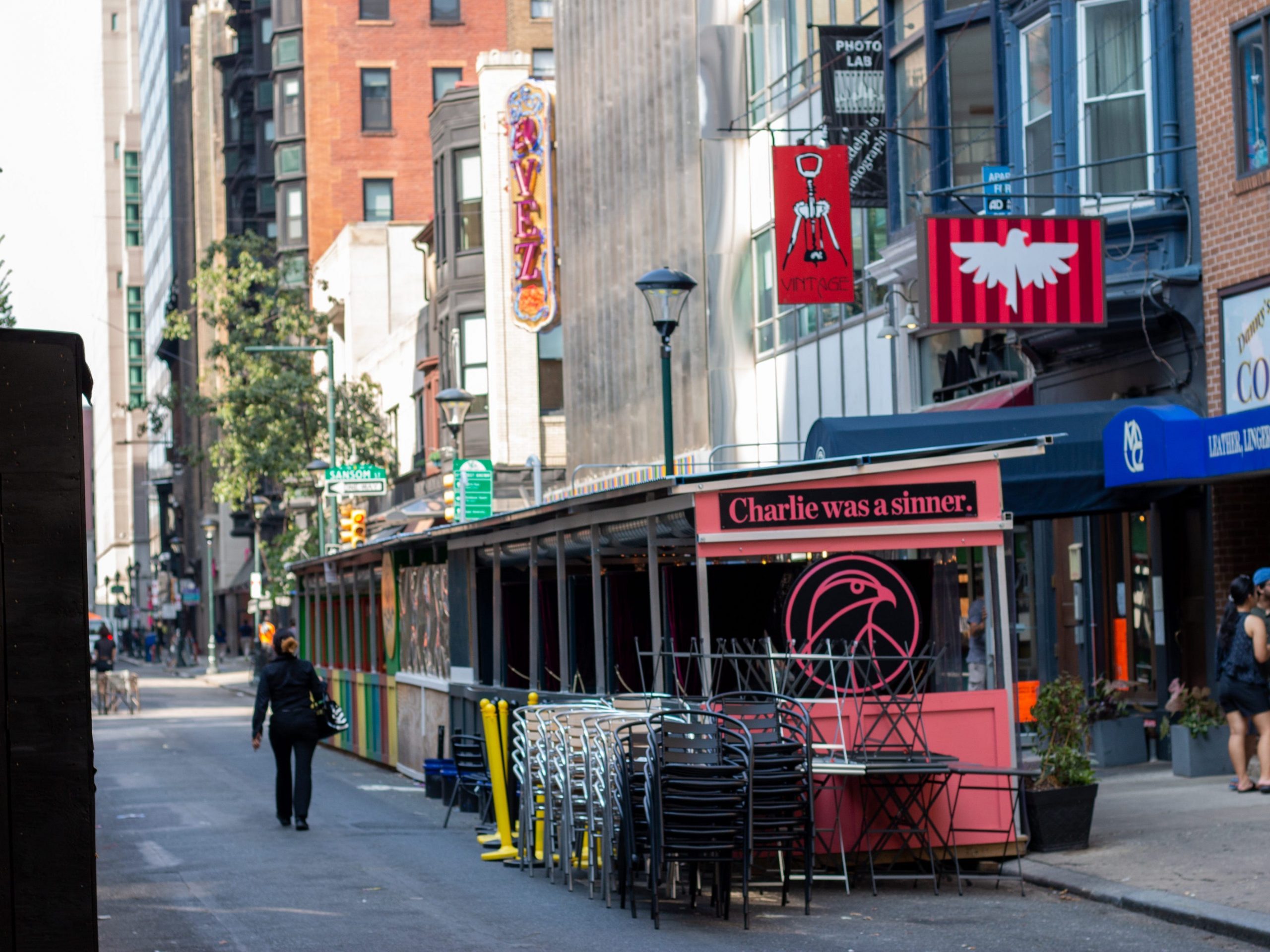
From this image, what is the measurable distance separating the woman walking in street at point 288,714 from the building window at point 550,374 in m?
29.9

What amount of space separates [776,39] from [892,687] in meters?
18.9

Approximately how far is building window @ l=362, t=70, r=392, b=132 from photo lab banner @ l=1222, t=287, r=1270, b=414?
56583 millimetres

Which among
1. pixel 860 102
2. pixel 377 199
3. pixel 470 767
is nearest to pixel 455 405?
pixel 860 102

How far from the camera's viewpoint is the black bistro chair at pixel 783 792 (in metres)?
11.5

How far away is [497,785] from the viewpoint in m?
15.0

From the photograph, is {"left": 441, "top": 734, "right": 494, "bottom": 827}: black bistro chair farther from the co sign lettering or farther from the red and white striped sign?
→ the co sign lettering

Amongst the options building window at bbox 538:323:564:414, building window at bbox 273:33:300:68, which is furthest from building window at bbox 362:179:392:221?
building window at bbox 538:323:564:414

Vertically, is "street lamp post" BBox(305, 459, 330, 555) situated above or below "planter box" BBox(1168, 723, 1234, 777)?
above

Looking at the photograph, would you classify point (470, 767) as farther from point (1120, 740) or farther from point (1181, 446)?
point (1181, 446)

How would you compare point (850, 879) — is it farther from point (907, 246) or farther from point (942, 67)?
point (942, 67)

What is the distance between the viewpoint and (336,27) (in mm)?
70688

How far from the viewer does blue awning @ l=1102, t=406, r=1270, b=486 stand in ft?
53.4

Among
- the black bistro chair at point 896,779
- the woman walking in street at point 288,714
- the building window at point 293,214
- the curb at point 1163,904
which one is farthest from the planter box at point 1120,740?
the building window at point 293,214

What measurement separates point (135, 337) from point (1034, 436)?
169 metres
